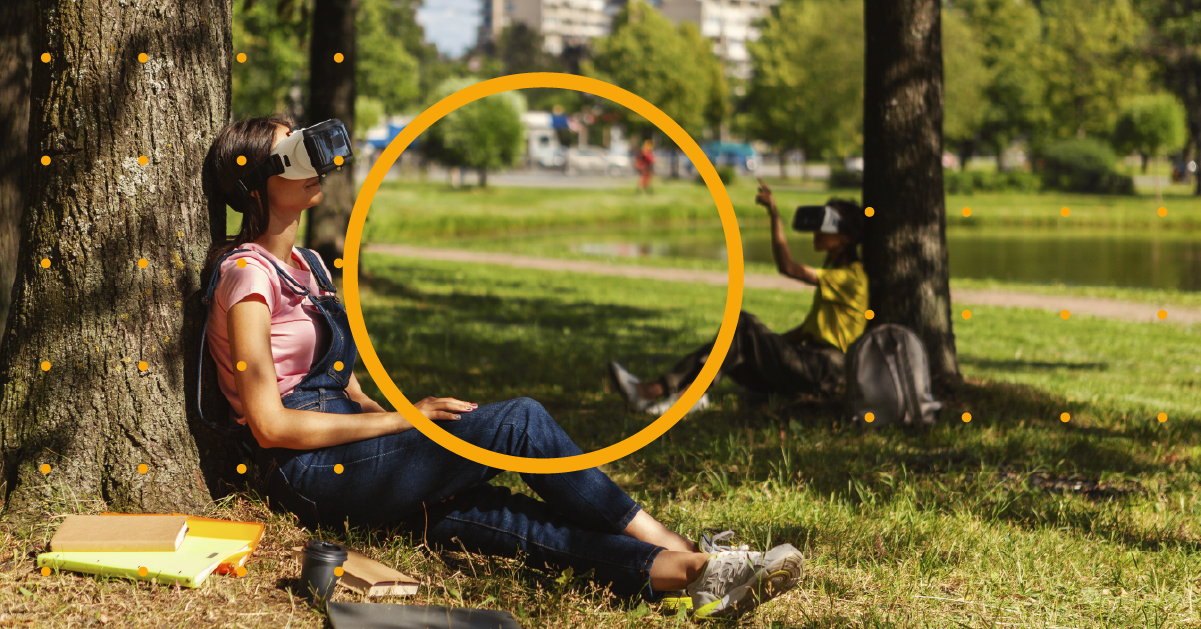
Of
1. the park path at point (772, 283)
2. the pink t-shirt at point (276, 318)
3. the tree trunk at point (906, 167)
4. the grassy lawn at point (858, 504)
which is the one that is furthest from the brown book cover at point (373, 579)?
the park path at point (772, 283)

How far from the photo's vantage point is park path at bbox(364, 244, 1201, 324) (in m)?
11.8

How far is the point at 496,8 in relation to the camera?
16188cm

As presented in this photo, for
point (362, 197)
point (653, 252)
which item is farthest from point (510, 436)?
point (653, 252)

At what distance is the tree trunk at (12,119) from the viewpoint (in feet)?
15.1

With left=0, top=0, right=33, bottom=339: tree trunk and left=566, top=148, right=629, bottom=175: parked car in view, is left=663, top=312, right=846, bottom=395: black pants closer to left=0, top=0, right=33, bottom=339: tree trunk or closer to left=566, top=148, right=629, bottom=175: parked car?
left=0, top=0, right=33, bottom=339: tree trunk

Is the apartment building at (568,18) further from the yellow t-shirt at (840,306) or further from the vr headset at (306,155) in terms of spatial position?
the vr headset at (306,155)

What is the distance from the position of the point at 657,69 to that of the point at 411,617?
41875 millimetres

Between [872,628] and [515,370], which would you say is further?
[515,370]

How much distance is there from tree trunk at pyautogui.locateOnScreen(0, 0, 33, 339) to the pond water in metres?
13.3

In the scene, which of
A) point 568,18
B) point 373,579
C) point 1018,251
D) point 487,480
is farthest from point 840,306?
point 568,18

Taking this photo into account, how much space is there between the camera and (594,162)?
167ft

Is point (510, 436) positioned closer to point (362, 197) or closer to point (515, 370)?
point (362, 197)

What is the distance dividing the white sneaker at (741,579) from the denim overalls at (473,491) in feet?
0.52

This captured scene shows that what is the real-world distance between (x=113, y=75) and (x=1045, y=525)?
3.67 meters
